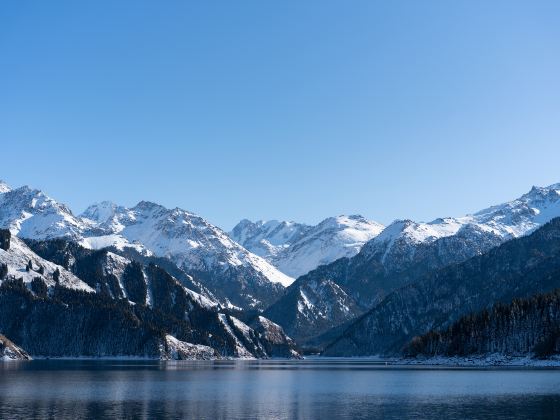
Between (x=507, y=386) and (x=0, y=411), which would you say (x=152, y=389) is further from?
(x=507, y=386)

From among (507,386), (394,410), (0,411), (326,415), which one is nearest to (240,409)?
(326,415)

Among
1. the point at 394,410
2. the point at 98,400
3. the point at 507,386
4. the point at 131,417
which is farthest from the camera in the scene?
the point at 507,386

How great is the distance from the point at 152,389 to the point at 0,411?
175 ft

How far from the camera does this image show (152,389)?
150m

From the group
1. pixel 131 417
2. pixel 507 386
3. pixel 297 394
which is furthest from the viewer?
pixel 507 386

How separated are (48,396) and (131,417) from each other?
35852 millimetres

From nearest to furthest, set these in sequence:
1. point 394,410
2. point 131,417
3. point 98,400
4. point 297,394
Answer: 1. point 131,417
2. point 394,410
3. point 98,400
4. point 297,394

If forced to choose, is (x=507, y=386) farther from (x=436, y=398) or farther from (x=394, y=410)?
(x=394, y=410)

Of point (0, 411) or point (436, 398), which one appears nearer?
point (0, 411)

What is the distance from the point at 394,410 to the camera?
10681cm

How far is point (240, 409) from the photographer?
10894cm

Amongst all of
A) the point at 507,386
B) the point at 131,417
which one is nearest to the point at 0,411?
the point at 131,417

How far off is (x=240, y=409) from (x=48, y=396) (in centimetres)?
3792

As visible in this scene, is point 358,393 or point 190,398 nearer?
point 190,398
